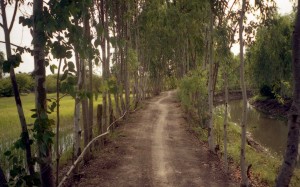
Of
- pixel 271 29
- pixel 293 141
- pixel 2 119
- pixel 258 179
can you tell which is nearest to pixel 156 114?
pixel 2 119

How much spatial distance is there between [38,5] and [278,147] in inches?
840

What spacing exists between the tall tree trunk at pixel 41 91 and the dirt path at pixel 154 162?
6171 mm

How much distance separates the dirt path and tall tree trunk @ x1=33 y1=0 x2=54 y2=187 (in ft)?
20.2

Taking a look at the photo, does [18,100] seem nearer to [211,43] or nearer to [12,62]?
[12,62]

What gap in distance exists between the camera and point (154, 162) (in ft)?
43.7

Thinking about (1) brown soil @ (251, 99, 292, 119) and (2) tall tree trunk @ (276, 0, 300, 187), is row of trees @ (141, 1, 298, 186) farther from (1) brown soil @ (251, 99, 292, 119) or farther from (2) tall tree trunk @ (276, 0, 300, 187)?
(1) brown soil @ (251, 99, 292, 119)

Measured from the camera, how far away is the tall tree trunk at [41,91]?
4.08m

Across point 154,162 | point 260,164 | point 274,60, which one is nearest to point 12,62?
point 154,162

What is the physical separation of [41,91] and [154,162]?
9296mm

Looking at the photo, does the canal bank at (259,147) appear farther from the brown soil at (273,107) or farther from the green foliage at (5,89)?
the green foliage at (5,89)

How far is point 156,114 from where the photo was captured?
92.3 feet

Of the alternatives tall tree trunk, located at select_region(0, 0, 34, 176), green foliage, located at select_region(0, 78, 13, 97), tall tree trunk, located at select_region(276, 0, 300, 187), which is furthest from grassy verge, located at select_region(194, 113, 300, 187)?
A: green foliage, located at select_region(0, 78, 13, 97)

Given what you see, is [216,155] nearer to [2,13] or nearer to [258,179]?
[258,179]

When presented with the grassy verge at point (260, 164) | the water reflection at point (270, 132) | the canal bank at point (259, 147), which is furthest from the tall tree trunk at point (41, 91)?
the water reflection at point (270, 132)
